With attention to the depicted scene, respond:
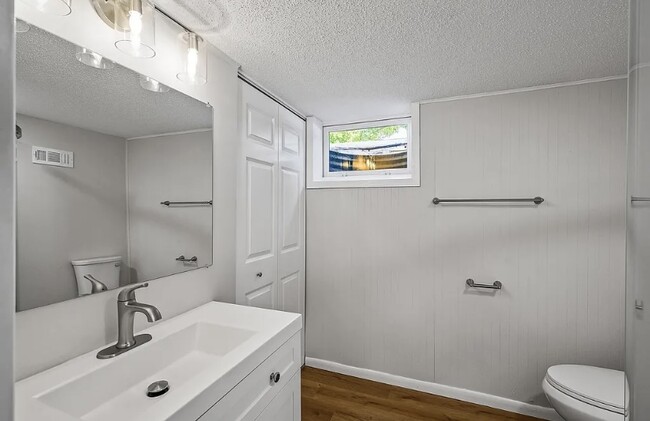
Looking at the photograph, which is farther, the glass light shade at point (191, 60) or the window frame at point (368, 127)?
the window frame at point (368, 127)

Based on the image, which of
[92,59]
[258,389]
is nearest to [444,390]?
[258,389]

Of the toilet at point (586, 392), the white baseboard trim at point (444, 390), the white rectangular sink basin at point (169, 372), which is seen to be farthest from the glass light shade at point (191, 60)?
the toilet at point (586, 392)

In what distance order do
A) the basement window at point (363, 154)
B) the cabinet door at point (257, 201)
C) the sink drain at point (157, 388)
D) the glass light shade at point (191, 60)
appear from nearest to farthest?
the sink drain at point (157, 388) → the glass light shade at point (191, 60) → the cabinet door at point (257, 201) → the basement window at point (363, 154)

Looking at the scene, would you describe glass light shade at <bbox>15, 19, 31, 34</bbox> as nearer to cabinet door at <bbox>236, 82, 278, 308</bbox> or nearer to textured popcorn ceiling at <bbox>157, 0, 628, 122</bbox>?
textured popcorn ceiling at <bbox>157, 0, 628, 122</bbox>

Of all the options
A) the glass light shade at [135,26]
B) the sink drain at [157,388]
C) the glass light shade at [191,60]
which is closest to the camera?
the sink drain at [157,388]

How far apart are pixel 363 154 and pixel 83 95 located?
2036 mm

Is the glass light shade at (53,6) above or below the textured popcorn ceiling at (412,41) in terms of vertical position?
below

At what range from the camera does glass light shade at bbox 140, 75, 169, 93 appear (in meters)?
1.25

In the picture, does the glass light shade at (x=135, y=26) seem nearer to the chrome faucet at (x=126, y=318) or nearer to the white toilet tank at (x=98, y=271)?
the white toilet tank at (x=98, y=271)

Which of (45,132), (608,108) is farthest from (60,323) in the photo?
(608,108)

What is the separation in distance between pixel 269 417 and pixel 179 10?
65.1 inches

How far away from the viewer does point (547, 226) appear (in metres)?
1.99

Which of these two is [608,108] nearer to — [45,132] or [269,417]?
[269,417]

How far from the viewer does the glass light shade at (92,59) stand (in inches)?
40.6
